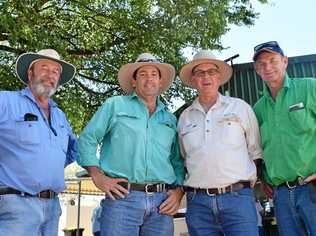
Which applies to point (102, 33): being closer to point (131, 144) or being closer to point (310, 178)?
point (131, 144)

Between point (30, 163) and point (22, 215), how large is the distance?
0.38m

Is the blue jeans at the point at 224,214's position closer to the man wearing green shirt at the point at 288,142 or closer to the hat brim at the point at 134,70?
the man wearing green shirt at the point at 288,142

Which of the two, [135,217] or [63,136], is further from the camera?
[63,136]

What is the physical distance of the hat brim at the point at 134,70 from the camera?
391cm

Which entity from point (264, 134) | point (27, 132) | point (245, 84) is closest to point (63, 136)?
point (27, 132)

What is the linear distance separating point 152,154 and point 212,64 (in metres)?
1.02

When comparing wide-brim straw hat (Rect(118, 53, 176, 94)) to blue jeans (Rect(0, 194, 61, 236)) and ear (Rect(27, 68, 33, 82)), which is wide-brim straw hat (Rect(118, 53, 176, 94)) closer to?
ear (Rect(27, 68, 33, 82))

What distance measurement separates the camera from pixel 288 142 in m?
3.51

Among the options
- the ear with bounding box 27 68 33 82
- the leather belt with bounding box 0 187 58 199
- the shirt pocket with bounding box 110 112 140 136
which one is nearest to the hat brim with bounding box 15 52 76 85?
the ear with bounding box 27 68 33 82

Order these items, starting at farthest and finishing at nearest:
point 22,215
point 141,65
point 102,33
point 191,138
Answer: point 102,33 < point 141,65 < point 191,138 < point 22,215

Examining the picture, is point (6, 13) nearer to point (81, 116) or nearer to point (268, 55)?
point (81, 116)

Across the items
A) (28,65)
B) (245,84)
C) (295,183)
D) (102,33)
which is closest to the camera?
(295,183)

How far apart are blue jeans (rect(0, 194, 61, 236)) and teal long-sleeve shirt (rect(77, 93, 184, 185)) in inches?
19.5

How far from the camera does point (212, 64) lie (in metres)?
3.97
